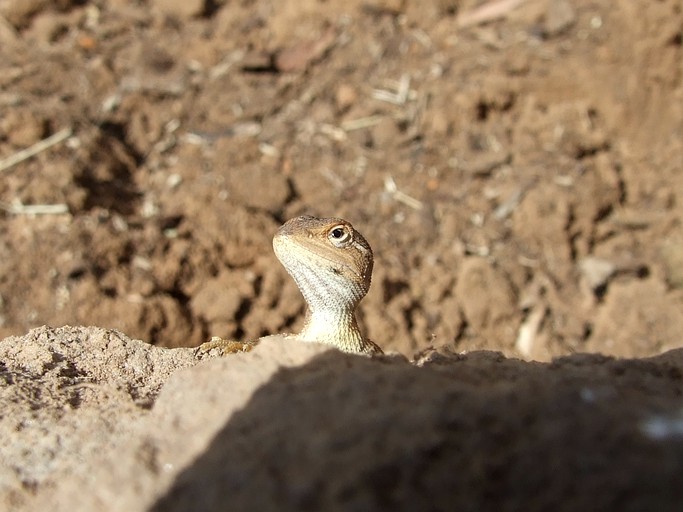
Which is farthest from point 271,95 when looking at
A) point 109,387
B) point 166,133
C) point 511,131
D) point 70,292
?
point 109,387

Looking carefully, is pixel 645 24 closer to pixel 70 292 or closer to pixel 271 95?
pixel 271 95

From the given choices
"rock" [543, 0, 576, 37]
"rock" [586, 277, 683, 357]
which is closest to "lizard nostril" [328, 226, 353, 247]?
"rock" [586, 277, 683, 357]

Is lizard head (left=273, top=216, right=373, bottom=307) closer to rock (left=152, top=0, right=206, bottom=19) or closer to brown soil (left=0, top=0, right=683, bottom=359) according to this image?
brown soil (left=0, top=0, right=683, bottom=359)

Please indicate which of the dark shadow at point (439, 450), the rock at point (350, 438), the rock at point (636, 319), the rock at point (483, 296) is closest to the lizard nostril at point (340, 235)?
the rock at point (350, 438)

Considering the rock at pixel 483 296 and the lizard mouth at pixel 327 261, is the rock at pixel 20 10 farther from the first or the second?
the rock at pixel 483 296

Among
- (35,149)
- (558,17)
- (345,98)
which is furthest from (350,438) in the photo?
(558,17)

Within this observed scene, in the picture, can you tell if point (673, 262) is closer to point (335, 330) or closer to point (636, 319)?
point (636, 319)
